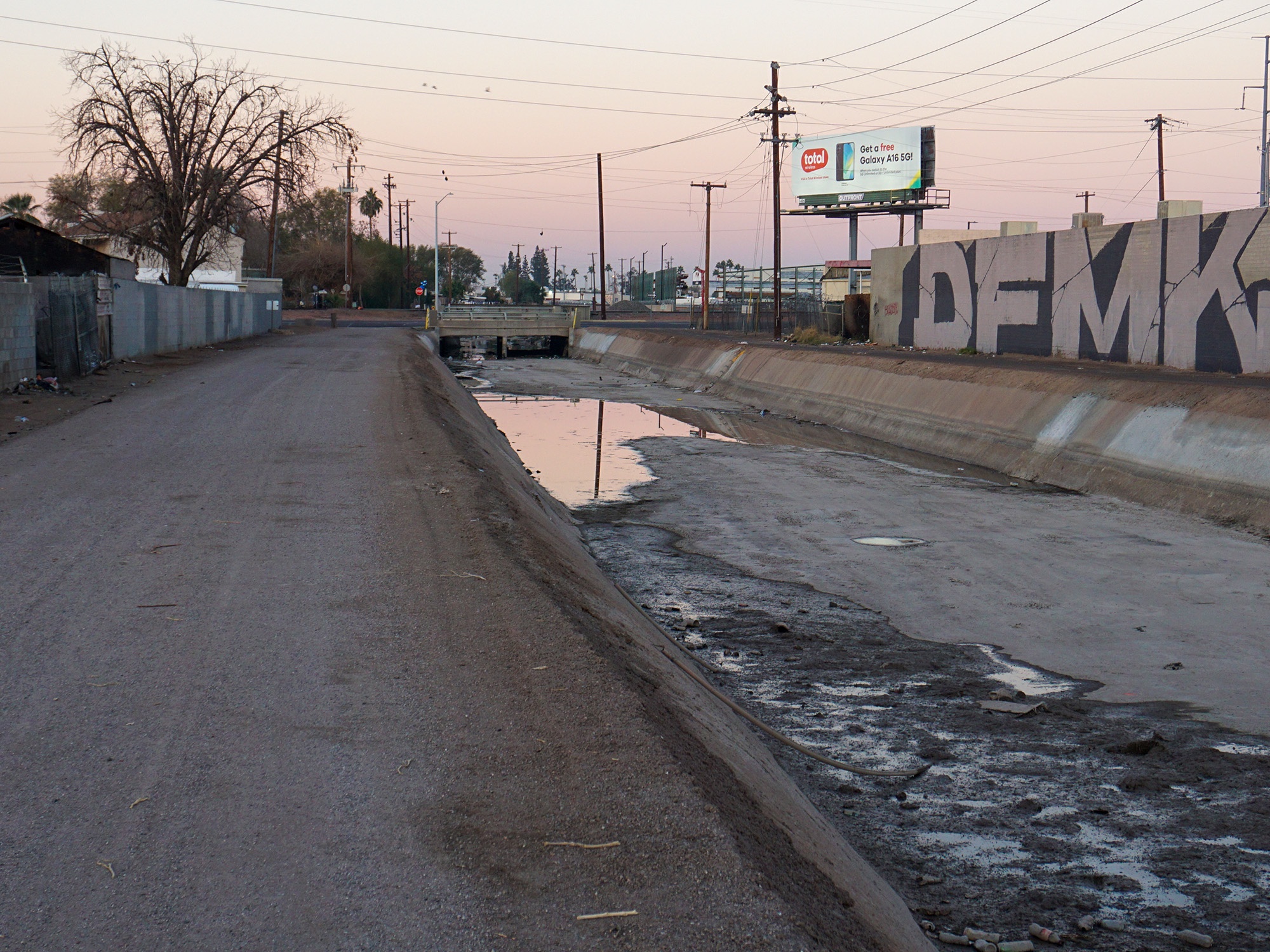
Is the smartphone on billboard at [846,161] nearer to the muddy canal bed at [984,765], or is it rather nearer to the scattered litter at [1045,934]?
the muddy canal bed at [984,765]

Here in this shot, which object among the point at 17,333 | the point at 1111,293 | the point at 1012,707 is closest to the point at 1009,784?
the point at 1012,707

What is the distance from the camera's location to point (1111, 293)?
2788 cm

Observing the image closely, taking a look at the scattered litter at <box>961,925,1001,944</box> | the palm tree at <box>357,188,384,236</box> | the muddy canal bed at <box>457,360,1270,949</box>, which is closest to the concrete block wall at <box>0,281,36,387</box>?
the muddy canal bed at <box>457,360,1270,949</box>

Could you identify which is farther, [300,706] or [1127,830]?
[1127,830]

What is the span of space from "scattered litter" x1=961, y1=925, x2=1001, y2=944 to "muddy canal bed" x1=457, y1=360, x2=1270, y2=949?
0.10m

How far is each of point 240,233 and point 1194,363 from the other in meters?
44.9

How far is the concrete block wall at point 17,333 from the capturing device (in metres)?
19.1

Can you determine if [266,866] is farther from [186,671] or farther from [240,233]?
[240,233]

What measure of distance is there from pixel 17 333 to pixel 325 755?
1787 cm

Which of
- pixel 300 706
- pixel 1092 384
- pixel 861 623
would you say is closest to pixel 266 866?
pixel 300 706

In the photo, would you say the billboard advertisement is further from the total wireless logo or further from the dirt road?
the dirt road

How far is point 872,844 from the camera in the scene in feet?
20.4

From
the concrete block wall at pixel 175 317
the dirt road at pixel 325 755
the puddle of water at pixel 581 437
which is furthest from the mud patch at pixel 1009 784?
the concrete block wall at pixel 175 317

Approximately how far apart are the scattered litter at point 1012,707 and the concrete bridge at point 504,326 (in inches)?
2296
